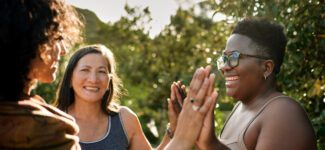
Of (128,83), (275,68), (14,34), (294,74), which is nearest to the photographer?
(14,34)

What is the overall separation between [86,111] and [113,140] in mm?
303

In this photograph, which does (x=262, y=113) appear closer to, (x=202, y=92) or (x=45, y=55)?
(x=202, y=92)

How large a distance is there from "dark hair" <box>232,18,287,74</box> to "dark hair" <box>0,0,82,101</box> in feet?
4.70

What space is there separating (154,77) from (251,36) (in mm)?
11503

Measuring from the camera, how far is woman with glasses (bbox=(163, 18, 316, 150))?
323 cm

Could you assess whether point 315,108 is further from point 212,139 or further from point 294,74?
point 212,139

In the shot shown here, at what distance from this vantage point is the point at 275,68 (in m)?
3.60

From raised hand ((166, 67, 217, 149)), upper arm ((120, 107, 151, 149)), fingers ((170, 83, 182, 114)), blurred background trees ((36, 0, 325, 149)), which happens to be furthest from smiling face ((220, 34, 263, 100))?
blurred background trees ((36, 0, 325, 149))

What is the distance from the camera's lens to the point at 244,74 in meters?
3.55

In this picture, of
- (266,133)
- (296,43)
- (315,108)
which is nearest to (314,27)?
(296,43)

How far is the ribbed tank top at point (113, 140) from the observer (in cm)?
432

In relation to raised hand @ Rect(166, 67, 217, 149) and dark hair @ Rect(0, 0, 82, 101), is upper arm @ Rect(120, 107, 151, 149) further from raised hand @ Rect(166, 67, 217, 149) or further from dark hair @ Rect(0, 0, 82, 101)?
dark hair @ Rect(0, 0, 82, 101)

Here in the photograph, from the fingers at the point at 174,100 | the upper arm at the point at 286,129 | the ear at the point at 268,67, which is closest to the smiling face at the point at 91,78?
the fingers at the point at 174,100

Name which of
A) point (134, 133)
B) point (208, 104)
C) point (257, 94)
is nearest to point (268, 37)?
point (257, 94)
